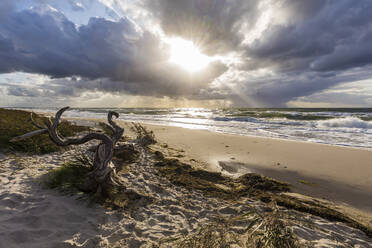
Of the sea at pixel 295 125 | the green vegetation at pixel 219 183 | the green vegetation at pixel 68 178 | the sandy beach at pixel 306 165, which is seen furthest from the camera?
the sea at pixel 295 125

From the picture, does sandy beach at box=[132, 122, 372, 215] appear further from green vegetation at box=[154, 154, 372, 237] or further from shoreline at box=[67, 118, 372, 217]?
green vegetation at box=[154, 154, 372, 237]

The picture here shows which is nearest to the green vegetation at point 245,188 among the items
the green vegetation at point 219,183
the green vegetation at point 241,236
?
the green vegetation at point 219,183

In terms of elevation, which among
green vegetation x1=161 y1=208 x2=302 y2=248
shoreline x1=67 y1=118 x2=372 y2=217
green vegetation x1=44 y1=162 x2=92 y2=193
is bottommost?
shoreline x1=67 y1=118 x2=372 y2=217

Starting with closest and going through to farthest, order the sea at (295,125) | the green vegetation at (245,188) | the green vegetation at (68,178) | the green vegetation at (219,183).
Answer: the green vegetation at (245,188), the green vegetation at (68,178), the green vegetation at (219,183), the sea at (295,125)

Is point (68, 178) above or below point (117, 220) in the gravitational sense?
above

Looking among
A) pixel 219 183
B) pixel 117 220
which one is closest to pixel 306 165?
pixel 219 183

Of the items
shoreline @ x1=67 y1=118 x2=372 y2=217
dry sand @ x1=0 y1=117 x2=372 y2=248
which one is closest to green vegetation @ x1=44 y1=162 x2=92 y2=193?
dry sand @ x1=0 y1=117 x2=372 y2=248

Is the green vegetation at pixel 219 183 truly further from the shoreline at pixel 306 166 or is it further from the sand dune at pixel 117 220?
the shoreline at pixel 306 166

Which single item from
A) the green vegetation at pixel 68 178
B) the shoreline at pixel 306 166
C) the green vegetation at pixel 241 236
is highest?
the green vegetation at pixel 68 178

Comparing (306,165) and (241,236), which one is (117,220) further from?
(306,165)

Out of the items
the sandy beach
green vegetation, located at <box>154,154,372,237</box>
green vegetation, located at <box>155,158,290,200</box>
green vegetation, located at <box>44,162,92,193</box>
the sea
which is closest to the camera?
green vegetation, located at <box>154,154,372,237</box>

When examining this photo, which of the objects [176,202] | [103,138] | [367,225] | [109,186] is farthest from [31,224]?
[367,225]

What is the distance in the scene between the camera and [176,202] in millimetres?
3861

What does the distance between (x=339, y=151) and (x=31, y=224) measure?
11949 millimetres
